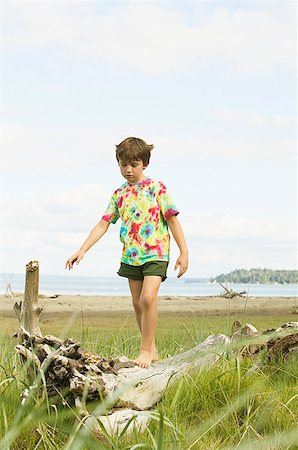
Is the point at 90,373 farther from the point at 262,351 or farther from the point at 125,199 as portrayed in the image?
the point at 125,199

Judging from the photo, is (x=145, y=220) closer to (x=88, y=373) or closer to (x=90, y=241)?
(x=90, y=241)

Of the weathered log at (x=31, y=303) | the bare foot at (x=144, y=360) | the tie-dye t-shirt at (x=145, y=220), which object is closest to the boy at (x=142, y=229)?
the tie-dye t-shirt at (x=145, y=220)

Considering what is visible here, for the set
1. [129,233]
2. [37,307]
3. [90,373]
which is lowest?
[90,373]

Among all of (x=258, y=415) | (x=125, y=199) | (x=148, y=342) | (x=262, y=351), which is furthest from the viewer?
(x=125, y=199)

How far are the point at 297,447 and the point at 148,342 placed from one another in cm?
144

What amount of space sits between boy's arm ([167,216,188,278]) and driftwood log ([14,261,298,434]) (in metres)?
0.76

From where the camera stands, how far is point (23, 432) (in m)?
2.48

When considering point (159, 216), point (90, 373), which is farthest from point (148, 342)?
point (90, 373)

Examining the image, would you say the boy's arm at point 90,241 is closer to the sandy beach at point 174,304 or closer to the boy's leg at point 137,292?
the boy's leg at point 137,292

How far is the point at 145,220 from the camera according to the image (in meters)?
4.08

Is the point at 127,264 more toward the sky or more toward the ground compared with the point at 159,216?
more toward the ground

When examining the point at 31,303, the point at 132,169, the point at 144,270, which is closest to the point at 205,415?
the point at 31,303

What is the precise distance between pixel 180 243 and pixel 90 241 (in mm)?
539

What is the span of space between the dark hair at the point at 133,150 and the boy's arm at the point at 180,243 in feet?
1.30
